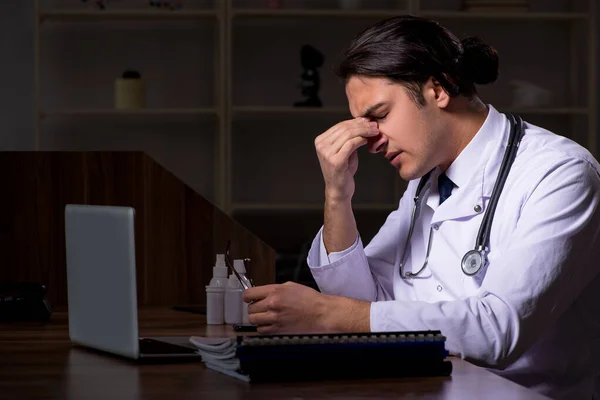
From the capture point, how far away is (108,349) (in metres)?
1.53

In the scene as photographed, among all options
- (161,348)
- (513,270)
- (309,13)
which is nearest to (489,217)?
(513,270)

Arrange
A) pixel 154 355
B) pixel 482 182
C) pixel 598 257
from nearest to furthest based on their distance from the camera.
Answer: pixel 154 355, pixel 598 257, pixel 482 182

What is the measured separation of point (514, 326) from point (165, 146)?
3.54 m

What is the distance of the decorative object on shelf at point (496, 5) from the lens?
4.70 metres

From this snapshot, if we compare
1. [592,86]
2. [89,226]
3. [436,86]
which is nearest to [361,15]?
[592,86]

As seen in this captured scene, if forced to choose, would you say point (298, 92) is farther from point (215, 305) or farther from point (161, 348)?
point (161, 348)

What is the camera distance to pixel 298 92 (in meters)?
4.92

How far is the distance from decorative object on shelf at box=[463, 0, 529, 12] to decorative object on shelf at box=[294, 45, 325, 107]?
0.75 meters

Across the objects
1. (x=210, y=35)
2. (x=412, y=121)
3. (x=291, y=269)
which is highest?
(x=210, y=35)

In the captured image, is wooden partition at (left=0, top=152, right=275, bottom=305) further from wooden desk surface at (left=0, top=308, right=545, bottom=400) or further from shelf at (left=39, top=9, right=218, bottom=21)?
shelf at (left=39, top=9, right=218, bottom=21)

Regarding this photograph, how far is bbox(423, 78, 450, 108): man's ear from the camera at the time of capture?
1.88 metres

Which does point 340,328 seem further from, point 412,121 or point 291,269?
point 291,269

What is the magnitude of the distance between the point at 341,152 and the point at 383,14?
8.99 feet

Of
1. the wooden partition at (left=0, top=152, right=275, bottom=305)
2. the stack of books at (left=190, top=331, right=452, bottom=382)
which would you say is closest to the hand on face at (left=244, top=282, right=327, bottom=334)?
the stack of books at (left=190, top=331, right=452, bottom=382)
